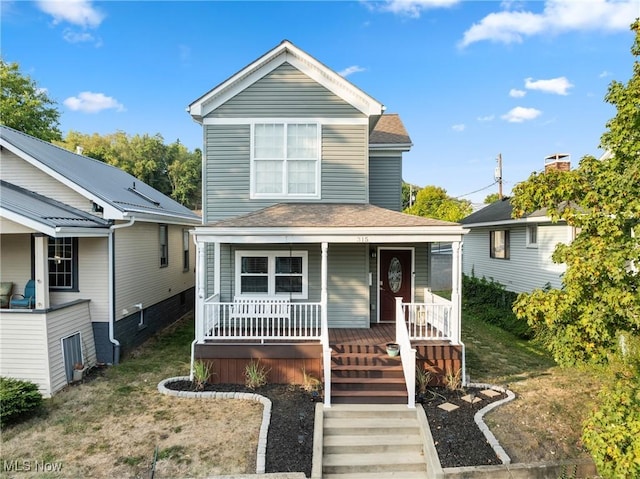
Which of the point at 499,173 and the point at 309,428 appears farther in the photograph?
the point at 499,173

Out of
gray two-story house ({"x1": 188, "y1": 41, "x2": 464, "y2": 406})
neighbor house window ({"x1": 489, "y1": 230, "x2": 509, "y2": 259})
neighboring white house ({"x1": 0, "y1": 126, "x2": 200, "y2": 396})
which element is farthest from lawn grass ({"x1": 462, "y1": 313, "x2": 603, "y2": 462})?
neighboring white house ({"x1": 0, "y1": 126, "x2": 200, "y2": 396})

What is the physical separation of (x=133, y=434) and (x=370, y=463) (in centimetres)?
385

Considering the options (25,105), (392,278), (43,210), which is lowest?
(392,278)

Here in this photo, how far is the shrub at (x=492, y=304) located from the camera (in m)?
12.5

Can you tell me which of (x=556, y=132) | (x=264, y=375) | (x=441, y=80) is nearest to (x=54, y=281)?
(x=264, y=375)

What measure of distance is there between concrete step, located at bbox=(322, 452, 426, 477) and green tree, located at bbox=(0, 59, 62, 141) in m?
30.8

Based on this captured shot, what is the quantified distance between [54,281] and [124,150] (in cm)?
3861

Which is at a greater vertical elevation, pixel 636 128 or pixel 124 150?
pixel 124 150

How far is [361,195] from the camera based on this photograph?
9883 millimetres

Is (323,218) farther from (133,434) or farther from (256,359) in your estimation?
(133,434)

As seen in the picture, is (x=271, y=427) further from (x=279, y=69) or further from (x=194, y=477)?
(x=279, y=69)

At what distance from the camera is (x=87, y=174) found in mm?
10555

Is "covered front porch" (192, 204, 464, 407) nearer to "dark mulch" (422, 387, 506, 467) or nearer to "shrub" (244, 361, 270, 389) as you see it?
"shrub" (244, 361, 270, 389)

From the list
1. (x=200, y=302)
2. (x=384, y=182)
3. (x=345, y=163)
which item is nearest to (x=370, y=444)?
(x=200, y=302)
